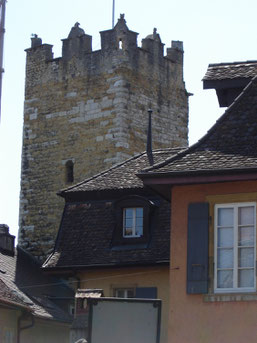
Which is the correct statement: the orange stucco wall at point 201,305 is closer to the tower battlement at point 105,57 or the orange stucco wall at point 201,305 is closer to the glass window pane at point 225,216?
the glass window pane at point 225,216

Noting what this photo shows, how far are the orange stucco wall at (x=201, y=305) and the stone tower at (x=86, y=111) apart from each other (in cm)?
1789

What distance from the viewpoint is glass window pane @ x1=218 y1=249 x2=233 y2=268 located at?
2053 centimetres

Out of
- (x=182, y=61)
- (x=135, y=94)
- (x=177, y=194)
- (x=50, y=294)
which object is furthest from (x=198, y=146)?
(x=182, y=61)

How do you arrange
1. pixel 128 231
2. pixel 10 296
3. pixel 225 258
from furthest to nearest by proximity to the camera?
pixel 128 231 → pixel 10 296 → pixel 225 258

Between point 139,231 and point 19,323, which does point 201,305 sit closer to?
point 139,231

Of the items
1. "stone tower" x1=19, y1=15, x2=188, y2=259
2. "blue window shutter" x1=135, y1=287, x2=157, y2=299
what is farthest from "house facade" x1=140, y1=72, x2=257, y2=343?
"stone tower" x1=19, y1=15, x2=188, y2=259

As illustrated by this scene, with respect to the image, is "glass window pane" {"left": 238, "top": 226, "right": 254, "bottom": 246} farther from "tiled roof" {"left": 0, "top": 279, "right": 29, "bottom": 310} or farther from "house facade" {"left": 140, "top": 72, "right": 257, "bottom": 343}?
"tiled roof" {"left": 0, "top": 279, "right": 29, "bottom": 310}

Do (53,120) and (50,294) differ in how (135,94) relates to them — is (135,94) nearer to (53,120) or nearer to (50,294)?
(53,120)

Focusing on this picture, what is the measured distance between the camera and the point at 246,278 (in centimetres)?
2034

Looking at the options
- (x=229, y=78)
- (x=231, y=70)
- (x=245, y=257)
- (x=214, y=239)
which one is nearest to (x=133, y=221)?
(x=231, y=70)

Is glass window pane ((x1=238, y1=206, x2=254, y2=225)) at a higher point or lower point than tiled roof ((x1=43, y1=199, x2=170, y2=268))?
→ lower

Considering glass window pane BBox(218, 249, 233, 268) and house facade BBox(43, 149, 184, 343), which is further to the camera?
house facade BBox(43, 149, 184, 343)

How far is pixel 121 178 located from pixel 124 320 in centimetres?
1109

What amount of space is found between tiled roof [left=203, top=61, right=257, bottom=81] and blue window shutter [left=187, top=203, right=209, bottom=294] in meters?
4.09
